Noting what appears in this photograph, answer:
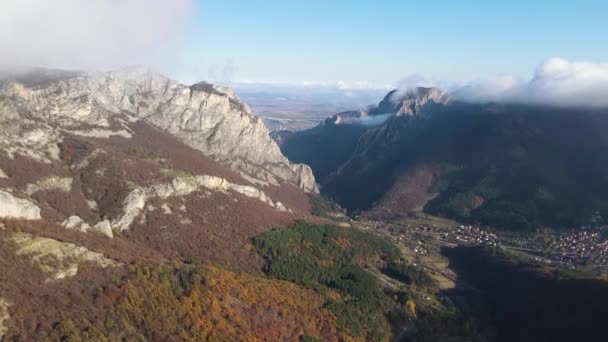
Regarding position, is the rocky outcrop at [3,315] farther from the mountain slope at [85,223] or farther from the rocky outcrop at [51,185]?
the rocky outcrop at [51,185]

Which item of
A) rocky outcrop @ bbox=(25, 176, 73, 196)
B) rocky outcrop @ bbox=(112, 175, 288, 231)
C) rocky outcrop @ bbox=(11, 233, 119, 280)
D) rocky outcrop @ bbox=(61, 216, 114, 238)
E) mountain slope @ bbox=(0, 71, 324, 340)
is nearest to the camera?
mountain slope @ bbox=(0, 71, 324, 340)

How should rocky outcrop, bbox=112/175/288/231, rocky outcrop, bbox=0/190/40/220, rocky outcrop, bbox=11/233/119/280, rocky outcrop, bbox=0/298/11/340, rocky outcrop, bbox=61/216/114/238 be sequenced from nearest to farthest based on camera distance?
rocky outcrop, bbox=0/298/11/340, rocky outcrop, bbox=11/233/119/280, rocky outcrop, bbox=0/190/40/220, rocky outcrop, bbox=61/216/114/238, rocky outcrop, bbox=112/175/288/231

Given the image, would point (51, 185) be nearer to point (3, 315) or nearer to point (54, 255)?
point (54, 255)

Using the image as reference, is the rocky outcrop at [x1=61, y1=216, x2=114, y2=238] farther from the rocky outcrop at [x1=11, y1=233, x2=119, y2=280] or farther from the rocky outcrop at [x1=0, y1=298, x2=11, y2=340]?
the rocky outcrop at [x1=0, y1=298, x2=11, y2=340]

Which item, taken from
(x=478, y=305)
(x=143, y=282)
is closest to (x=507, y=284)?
(x=478, y=305)

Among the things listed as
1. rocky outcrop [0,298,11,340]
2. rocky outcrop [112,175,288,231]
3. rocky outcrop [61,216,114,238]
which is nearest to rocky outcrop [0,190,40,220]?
rocky outcrop [61,216,114,238]

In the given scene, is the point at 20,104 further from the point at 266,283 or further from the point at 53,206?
the point at 266,283

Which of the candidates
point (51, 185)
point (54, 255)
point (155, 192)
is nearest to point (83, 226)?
point (54, 255)
